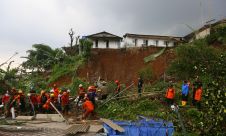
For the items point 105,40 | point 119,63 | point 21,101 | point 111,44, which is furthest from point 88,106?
point 111,44

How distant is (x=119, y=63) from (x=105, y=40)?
1086 cm

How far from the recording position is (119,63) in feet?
143

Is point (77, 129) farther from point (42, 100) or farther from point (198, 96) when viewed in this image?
point (198, 96)

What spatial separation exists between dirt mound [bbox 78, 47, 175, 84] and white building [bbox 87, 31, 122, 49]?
8813mm

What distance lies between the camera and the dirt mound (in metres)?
39.9

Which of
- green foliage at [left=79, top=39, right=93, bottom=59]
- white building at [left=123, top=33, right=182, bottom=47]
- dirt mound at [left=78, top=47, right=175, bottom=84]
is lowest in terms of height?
dirt mound at [left=78, top=47, right=175, bottom=84]

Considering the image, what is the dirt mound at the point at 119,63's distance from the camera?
3991cm

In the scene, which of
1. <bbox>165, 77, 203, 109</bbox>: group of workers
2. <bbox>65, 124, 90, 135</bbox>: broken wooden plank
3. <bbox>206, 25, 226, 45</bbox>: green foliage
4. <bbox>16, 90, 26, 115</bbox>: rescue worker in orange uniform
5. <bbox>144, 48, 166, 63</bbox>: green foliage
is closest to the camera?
<bbox>65, 124, 90, 135</bbox>: broken wooden plank

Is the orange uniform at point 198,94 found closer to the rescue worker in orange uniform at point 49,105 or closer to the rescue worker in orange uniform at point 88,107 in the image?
the rescue worker in orange uniform at point 88,107

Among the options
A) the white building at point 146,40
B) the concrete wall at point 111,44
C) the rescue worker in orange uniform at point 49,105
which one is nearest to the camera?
the rescue worker in orange uniform at point 49,105

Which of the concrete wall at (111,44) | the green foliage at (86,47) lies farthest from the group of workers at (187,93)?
the concrete wall at (111,44)

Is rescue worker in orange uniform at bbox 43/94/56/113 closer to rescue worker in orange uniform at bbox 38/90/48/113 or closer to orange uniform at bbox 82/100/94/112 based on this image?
rescue worker in orange uniform at bbox 38/90/48/113

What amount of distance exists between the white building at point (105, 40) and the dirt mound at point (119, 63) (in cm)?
881

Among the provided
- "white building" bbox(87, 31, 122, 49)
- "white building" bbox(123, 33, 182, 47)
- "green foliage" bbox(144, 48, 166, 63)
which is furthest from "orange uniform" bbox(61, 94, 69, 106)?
"white building" bbox(123, 33, 182, 47)
